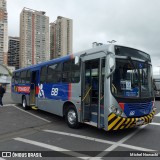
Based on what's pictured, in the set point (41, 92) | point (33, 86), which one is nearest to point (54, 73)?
point (41, 92)

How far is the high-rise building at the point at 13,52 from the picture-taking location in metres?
65.7

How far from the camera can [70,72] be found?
8.04m

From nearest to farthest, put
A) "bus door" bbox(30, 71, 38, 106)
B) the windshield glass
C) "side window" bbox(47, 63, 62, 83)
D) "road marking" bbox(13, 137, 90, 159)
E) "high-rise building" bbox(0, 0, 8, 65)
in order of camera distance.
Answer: "road marking" bbox(13, 137, 90, 159) → the windshield glass → "side window" bbox(47, 63, 62, 83) → "bus door" bbox(30, 71, 38, 106) → "high-rise building" bbox(0, 0, 8, 65)

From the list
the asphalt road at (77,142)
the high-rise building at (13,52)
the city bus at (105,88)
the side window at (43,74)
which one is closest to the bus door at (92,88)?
the city bus at (105,88)

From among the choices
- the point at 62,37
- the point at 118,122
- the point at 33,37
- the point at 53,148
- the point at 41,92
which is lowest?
the point at 53,148

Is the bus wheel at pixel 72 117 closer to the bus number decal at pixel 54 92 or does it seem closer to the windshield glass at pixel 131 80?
the bus number decal at pixel 54 92

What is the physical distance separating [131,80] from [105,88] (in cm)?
96

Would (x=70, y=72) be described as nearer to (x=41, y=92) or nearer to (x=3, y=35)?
(x=41, y=92)

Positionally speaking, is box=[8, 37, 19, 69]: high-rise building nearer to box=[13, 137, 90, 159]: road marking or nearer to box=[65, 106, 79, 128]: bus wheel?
box=[65, 106, 79, 128]: bus wheel

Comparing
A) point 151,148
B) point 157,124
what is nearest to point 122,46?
point 151,148

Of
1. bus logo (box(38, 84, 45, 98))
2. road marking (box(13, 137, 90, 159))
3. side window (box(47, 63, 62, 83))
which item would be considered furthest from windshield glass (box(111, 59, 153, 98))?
bus logo (box(38, 84, 45, 98))

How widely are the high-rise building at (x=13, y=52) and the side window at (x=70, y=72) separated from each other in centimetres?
5993

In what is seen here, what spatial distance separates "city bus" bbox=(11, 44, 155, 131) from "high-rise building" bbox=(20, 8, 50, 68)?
148ft

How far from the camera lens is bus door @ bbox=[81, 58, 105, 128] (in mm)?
6579
